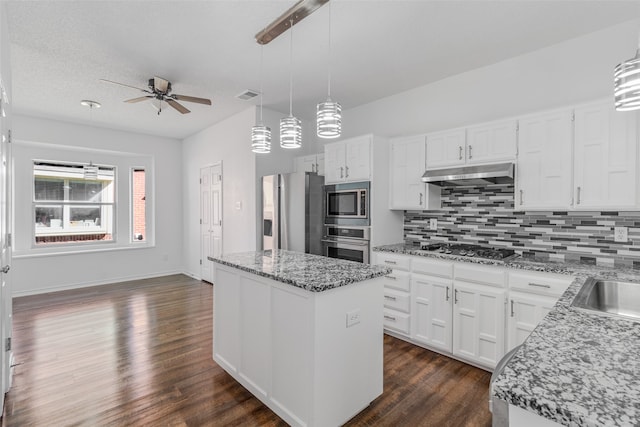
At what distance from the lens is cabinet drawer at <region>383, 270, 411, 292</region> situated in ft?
10.4

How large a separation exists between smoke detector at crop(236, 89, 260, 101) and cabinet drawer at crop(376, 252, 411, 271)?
2.48 m

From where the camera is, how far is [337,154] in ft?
13.0

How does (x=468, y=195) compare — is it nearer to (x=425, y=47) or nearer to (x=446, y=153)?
(x=446, y=153)

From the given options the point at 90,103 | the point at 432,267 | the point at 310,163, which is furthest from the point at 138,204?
the point at 432,267

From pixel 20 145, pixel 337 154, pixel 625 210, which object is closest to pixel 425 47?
pixel 337 154

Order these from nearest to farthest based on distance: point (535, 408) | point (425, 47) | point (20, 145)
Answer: point (535, 408), point (425, 47), point (20, 145)

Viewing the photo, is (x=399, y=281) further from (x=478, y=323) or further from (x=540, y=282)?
(x=540, y=282)

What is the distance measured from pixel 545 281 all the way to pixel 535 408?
2045 mm

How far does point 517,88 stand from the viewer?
3066 millimetres

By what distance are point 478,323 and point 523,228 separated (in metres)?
1.04

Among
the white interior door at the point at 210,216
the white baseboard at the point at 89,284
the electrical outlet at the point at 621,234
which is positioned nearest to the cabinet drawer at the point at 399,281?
the electrical outlet at the point at 621,234

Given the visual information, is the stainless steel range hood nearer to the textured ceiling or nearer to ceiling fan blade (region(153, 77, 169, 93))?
the textured ceiling

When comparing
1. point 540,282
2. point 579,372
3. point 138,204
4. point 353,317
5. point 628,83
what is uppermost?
point 628,83

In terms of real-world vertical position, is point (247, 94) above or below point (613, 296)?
above
